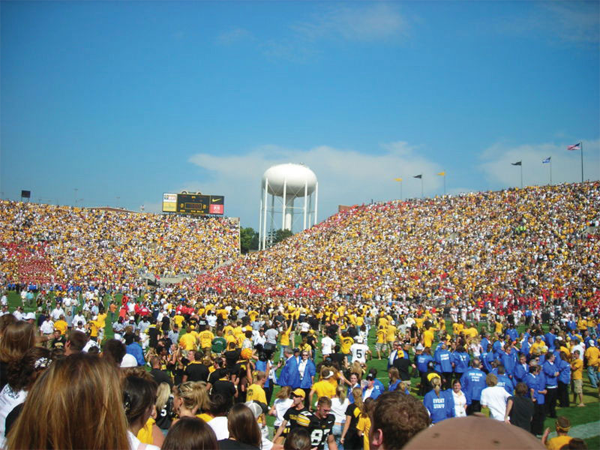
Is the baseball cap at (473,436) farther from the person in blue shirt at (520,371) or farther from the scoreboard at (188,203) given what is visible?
the scoreboard at (188,203)

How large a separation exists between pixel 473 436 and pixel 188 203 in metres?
68.6

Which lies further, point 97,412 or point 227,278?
point 227,278

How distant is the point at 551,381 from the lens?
11.1 metres

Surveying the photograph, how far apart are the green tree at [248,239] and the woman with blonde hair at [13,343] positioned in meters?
81.8

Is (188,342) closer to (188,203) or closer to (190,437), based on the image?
(190,437)

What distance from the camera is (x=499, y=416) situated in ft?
28.0

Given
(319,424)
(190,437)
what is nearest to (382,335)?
(319,424)

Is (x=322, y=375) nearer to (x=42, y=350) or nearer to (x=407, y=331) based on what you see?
(x=42, y=350)

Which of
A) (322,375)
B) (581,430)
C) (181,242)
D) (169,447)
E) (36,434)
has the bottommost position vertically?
(581,430)

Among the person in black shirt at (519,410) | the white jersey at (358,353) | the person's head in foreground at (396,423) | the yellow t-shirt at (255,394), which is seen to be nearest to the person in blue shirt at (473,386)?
the person in black shirt at (519,410)

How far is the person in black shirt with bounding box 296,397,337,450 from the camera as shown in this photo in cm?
592

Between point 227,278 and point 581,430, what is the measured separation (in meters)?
39.1

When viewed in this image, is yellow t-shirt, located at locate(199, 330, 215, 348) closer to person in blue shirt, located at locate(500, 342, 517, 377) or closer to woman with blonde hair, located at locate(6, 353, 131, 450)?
person in blue shirt, located at locate(500, 342, 517, 377)

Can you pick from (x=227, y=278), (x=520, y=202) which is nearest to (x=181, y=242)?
(x=227, y=278)
